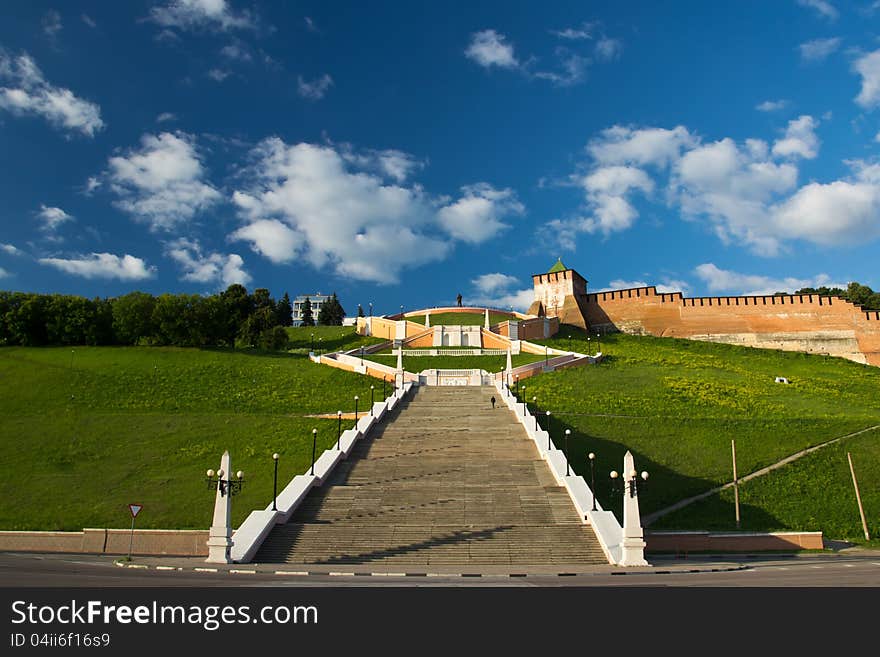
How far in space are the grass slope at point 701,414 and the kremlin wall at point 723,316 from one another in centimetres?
462

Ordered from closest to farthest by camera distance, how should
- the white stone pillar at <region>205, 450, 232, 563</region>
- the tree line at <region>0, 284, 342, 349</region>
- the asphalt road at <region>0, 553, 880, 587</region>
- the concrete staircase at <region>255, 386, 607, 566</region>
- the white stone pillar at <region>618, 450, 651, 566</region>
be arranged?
1. the asphalt road at <region>0, 553, 880, 587</region>
2. the white stone pillar at <region>205, 450, 232, 563</region>
3. the white stone pillar at <region>618, 450, 651, 566</region>
4. the concrete staircase at <region>255, 386, 607, 566</region>
5. the tree line at <region>0, 284, 342, 349</region>

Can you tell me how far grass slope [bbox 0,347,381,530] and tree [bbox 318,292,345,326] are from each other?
170 ft

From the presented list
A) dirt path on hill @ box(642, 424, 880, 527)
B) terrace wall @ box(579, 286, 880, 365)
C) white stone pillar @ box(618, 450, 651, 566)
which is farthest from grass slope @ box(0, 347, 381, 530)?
terrace wall @ box(579, 286, 880, 365)

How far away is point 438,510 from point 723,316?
184 ft

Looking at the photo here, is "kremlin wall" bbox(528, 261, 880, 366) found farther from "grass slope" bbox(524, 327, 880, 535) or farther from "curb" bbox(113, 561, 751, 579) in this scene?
"curb" bbox(113, 561, 751, 579)

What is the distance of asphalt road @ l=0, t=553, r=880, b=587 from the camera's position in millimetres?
9974

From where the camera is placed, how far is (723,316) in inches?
2500

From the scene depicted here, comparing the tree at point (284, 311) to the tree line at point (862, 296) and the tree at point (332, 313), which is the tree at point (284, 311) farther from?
the tree line at point (862, 296)

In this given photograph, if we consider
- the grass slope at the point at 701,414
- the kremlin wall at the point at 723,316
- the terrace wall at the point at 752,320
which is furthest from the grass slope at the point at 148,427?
the terrace wall at the point at 752,320
